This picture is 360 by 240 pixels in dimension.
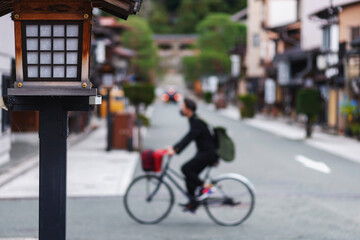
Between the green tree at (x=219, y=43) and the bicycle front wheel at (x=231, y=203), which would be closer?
the bicycle front wheel at (x=231, y=203)

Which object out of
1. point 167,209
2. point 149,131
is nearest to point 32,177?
point 167,209

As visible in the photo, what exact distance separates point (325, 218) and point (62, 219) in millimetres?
5003

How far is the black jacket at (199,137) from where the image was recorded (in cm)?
848

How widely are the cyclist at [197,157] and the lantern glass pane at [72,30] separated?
322cm

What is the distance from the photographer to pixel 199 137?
8.69 meters

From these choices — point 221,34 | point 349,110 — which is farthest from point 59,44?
point 221,34

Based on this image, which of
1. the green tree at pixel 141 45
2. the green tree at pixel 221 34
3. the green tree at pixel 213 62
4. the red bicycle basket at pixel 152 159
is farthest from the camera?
the green tree at pixel 141 45

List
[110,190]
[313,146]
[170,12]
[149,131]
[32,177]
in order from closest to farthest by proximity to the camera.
→ [110,190] < [32,177] < [313,146] < [149,131] < [170,12]

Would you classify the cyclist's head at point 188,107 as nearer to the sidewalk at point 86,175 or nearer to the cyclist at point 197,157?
the cyclist at point 197,157

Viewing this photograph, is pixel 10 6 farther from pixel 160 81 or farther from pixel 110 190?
pixel 160 81

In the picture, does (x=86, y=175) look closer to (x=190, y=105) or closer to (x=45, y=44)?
(x=190, y=105)

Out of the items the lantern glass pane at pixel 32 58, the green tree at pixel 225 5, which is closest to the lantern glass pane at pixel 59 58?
the lantern glass pane at pixel 32 58

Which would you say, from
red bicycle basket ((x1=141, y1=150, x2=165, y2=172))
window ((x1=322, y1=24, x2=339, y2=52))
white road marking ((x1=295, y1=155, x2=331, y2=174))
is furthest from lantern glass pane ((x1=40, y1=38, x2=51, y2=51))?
window ((x1=322, y1=24, x2=339, y2=52))

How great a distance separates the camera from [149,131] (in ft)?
99.6
